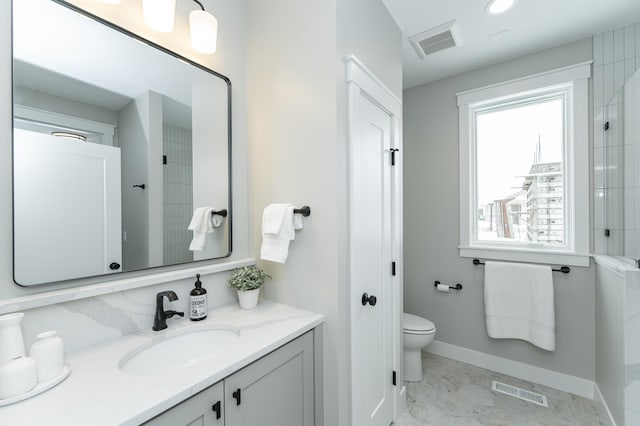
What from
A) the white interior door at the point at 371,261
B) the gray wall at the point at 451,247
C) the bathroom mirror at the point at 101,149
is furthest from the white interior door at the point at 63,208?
the gray wall at the point at 451,247

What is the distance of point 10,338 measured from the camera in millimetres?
784

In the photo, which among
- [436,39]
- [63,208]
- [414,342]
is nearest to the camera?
[63,208]

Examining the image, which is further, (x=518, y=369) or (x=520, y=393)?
(x=518, y=369)

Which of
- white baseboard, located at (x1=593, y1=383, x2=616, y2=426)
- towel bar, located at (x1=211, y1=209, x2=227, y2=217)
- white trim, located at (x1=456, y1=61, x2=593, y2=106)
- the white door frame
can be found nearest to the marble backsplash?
towel bar, located at (x1=211, y1=209, x2=227, y2=217)

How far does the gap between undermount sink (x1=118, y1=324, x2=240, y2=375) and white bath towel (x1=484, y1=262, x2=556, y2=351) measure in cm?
222

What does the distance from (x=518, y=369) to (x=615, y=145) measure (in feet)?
6.09

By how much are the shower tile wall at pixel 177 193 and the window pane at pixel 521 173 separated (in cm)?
247

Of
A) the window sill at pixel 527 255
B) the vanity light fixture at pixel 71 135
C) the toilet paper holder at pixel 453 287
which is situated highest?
the vanity light fixture at pixel 71 135

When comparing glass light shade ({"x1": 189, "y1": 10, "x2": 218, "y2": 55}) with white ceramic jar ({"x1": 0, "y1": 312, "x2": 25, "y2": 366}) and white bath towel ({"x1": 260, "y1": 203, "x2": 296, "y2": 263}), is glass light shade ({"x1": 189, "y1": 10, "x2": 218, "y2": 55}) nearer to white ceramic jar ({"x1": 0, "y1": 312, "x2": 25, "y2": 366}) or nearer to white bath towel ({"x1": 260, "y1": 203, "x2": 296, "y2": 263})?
white bath towel ({"x1": 260, "y1": 203, "x2": 296, "y2": 263})

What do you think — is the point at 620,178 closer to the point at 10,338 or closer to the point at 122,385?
the point at 122,385

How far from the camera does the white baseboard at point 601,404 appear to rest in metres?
1.76

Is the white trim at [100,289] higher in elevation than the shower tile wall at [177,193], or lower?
lower

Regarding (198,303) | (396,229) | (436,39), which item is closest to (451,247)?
(396,229)

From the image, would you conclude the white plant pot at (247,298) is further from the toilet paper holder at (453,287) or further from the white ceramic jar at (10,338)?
the toilet paper holder at (453,287)
